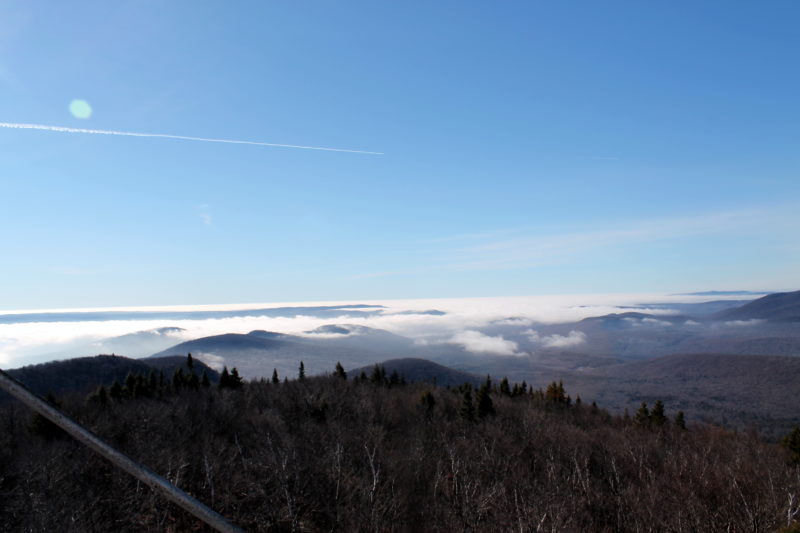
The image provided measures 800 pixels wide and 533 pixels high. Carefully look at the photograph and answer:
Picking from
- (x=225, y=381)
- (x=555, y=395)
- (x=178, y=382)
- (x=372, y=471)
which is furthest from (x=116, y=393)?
(x=555, y=395)

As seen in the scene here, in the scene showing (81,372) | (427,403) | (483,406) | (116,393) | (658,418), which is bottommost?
(81,372)

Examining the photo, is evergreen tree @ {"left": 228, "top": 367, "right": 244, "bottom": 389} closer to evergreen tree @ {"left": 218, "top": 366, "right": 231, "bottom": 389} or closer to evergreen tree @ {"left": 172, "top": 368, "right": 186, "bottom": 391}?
evergreen tree @ {"left": 218, "top": 366, "right": 231, "bottom": 389}

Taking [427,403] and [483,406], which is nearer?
[483,406]

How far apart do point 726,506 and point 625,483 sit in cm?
1338

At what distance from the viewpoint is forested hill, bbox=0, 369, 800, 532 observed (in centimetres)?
3175

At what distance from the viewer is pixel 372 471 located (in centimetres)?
3644

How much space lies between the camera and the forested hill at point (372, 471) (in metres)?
31.8

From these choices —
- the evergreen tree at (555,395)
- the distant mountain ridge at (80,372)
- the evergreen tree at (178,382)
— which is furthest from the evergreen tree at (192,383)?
the evergreen tree at (555,395)

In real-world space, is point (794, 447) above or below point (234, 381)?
below

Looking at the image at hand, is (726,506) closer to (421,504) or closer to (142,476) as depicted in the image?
(421,504)

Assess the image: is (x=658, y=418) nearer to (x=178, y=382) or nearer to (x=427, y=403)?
(x=427, y=403)

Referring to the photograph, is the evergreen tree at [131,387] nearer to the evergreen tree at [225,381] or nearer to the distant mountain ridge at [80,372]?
the evergreen tree at [225,381]

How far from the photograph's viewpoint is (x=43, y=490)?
29844 millimetres

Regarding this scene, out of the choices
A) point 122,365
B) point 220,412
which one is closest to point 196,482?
point 220,412
